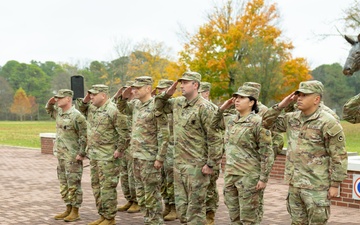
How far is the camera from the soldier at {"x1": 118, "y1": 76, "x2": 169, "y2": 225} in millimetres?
6516

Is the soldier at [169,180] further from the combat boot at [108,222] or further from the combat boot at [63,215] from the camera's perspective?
the combat boot at [63,215]

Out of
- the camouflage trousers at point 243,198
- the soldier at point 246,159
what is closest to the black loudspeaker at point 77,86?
the soldier at point 246,159

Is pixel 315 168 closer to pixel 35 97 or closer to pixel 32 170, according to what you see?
pixel 32 170

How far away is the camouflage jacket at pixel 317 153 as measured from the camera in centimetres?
467

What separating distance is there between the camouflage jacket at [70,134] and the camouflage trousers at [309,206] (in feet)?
13.0

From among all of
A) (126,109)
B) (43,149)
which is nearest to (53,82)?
(43,149)

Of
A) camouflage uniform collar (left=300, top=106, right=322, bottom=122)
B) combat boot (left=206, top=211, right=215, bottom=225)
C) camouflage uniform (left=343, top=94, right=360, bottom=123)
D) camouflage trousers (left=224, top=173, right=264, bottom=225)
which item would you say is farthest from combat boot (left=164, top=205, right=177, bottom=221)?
Result: camouflage uniform (left=343, top=94, right=360, bottom=123)

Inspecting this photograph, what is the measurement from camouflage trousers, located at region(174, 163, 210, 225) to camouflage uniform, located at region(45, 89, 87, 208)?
2.31 m

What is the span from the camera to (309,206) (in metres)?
4.72

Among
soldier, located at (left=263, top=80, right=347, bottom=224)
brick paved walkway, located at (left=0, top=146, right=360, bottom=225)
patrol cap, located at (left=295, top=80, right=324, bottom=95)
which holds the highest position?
patrol cap, located at (left=295, top=80, right=324, bottom=95)

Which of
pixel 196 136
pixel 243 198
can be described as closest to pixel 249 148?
pixel 243 198

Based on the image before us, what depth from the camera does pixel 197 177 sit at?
19.5 ft

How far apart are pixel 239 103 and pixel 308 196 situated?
1.48 meters

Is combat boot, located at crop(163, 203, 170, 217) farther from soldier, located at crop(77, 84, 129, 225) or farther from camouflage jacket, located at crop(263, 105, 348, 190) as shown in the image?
camouflage jacket, located at crop(263, 105, 348, 190)
